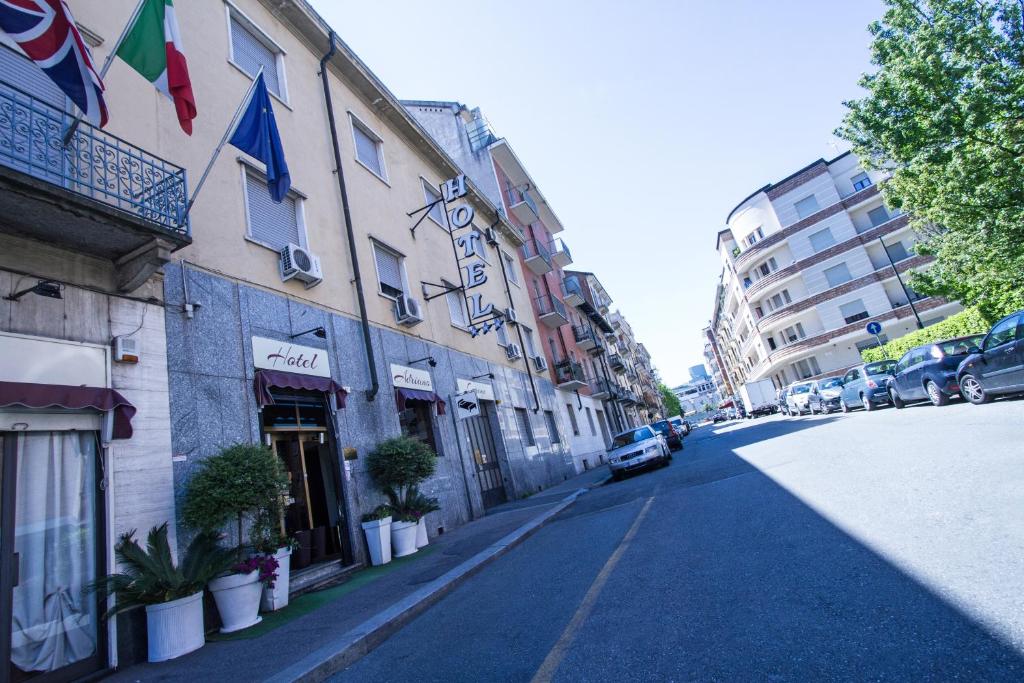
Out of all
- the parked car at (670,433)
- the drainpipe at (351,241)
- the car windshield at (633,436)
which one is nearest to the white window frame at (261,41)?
the drainpipe at (351,241)

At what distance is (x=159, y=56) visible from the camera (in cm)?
667

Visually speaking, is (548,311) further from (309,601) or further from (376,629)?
(376,629)

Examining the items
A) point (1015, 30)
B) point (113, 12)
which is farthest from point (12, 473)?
point (1015, 30)

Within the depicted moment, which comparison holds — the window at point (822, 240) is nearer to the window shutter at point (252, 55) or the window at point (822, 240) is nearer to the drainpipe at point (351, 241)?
the drainpipe at point (351, 241)

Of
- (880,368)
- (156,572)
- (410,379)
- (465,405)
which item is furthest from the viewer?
(880,368)

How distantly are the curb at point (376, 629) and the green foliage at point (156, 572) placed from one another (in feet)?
6.62

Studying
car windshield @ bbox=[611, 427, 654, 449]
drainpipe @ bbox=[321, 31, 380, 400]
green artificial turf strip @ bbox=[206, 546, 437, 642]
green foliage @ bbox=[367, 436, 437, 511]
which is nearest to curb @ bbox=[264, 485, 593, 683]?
green artificial turf strip @ bbox=[206, 546, 437, 642]

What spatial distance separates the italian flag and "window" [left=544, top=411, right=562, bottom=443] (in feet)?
58.5

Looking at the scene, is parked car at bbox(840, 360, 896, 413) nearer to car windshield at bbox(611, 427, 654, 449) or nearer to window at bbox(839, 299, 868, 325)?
car windshield at bbox(611, 427, 654, 449)

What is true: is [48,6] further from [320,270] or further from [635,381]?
[635,381]

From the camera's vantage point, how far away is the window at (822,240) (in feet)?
139

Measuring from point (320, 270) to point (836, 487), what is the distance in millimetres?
9274

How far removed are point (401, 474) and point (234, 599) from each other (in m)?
4.00

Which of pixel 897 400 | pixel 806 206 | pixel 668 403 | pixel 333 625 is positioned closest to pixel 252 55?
pixel 333 625
